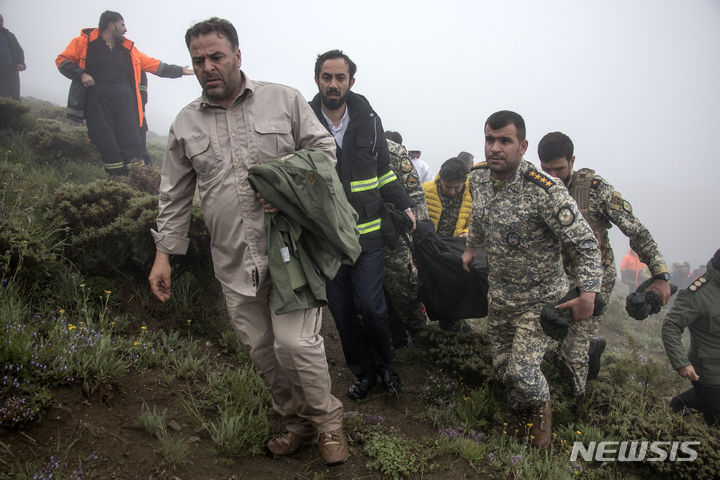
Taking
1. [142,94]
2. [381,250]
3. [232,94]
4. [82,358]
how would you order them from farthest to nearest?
1. [142,94]
2. [381,250]
3. [82,358]
4. [232,94]

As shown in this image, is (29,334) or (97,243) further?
(97,243)

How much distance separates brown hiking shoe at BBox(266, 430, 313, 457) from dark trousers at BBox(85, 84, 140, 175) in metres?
5.88

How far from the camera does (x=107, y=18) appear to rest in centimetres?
682

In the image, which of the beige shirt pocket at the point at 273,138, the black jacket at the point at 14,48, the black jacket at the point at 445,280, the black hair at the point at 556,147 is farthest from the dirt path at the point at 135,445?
the black jacket at the point at 14,48

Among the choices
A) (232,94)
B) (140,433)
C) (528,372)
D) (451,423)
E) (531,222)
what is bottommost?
(451,423)

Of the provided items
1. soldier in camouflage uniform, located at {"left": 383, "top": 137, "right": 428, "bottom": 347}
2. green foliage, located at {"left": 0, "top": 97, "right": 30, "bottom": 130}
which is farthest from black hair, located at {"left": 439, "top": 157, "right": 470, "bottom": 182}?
green foliage, located at {"left": 0, "top": 97, "right": 30, "bottom": 130}

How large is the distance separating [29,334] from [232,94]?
79.9 inches

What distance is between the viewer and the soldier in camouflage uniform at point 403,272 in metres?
4.63

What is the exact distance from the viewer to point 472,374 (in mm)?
4234

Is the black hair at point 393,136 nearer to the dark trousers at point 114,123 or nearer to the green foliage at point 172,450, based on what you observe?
the dark trousers at point 114,123

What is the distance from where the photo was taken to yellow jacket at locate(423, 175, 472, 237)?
5.69 m

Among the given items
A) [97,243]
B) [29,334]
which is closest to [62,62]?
[97,243]

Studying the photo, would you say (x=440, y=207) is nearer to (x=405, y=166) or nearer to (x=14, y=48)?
(x=405, y=166)

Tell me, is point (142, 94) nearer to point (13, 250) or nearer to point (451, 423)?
point (13, 250)
